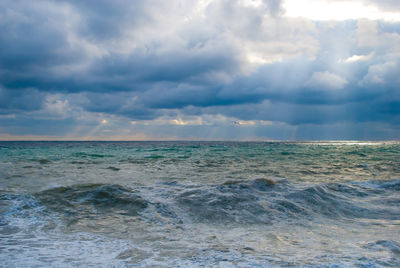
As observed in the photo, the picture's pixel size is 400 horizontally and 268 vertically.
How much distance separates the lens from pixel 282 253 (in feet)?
15.8

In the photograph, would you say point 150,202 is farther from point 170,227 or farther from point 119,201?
point 170,227

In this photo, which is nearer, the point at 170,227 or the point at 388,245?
the point at 388,245

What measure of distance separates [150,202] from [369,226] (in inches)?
246

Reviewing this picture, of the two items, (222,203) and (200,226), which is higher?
(222,203)

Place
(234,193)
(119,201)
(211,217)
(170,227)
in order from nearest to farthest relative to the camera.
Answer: (170,227)
(211,217)
(119,201)
(234,193)

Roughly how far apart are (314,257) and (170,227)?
133 inches

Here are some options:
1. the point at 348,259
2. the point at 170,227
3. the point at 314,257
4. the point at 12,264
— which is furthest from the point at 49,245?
the point at 348,259

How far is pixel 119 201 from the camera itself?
28.9 ft

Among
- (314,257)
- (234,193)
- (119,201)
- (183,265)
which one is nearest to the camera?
(183,265)

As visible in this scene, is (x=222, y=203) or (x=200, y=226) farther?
(x=222, y=203)

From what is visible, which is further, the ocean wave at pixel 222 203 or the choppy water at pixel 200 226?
the ocean wave at pixel 222 203

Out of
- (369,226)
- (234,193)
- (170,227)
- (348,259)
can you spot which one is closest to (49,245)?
(170,227)

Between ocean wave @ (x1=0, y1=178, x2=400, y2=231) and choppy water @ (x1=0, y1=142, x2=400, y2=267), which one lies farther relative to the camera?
ocean wave @ (x1=0, y1=178, x2=400, y2=231)

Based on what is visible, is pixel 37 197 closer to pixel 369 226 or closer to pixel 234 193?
pixel 234 193
